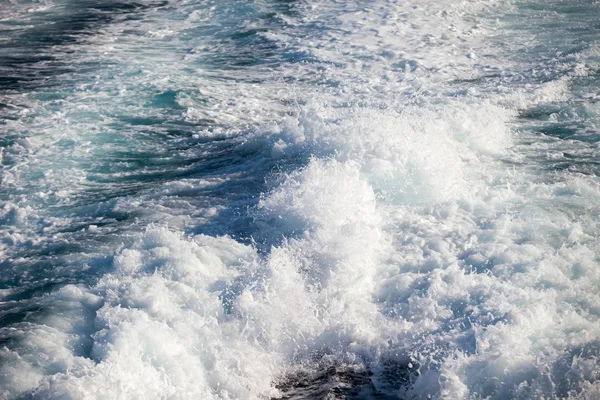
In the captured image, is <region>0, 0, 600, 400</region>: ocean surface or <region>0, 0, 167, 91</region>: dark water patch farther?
<region>0, 0, 167, 91</region>: dark water patch

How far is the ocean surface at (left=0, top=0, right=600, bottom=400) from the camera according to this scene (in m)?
5.26

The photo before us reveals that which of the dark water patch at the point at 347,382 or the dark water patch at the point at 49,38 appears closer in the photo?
the dark water patch at the point at 347,382

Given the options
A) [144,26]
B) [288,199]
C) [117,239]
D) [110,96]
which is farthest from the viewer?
[144,26]

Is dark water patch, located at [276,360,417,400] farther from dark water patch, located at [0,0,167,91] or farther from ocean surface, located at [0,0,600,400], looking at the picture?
dark water patch, located at [0,0,167,91]

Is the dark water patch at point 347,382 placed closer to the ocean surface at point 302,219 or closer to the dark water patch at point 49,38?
the ocean surface at point 302,219

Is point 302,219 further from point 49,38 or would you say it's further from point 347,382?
point 49,38

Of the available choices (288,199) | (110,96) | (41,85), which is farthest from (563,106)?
(41,85)

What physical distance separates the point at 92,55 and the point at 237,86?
384cm

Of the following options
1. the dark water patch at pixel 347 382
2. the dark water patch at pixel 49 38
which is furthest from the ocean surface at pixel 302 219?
the dark water patch at pixel 49 38

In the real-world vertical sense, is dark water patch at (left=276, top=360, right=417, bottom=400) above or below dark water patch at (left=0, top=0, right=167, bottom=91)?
below

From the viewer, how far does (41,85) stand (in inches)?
467

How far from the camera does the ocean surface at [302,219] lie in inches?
207

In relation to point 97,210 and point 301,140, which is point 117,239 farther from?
point 301,140

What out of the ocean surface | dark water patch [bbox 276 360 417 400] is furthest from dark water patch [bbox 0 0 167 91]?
dark water patch [bbox 276 360 417 400]
